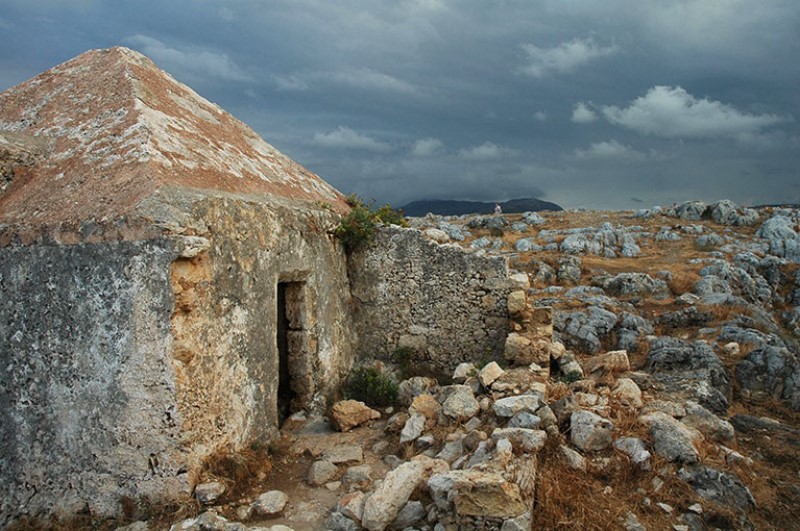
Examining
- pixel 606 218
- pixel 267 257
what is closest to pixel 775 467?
pixel 267 257

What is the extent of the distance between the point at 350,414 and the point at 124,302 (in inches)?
128

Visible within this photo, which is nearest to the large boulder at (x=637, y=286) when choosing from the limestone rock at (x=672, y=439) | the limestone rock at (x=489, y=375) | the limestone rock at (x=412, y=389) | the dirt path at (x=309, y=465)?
the limestone rock at (x=412, y=389)

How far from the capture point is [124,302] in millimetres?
4984

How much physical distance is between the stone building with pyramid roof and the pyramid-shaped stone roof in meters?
0.03

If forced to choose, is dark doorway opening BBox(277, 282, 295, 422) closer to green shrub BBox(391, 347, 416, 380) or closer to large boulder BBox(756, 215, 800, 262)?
green shrub BBox(391, 347, 416, 380)

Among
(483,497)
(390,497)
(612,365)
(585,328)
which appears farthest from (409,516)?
(585,328)

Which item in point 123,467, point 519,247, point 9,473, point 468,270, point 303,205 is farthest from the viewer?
point 519,247

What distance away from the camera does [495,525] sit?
13.7 feet

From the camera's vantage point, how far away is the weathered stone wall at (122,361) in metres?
4.98

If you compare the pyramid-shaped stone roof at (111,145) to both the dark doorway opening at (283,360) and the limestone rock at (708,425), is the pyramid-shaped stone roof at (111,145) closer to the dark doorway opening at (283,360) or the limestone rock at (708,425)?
the dark doorway opening at (283,360)

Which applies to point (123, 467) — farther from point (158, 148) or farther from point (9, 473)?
point (158, 148)

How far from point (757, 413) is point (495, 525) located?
7254mm

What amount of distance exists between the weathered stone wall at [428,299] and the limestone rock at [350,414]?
5.60ft

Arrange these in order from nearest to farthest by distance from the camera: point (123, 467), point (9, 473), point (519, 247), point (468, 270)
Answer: point (123, 467)
point (9, 473)
point (468, 270)
point (519, 247)
